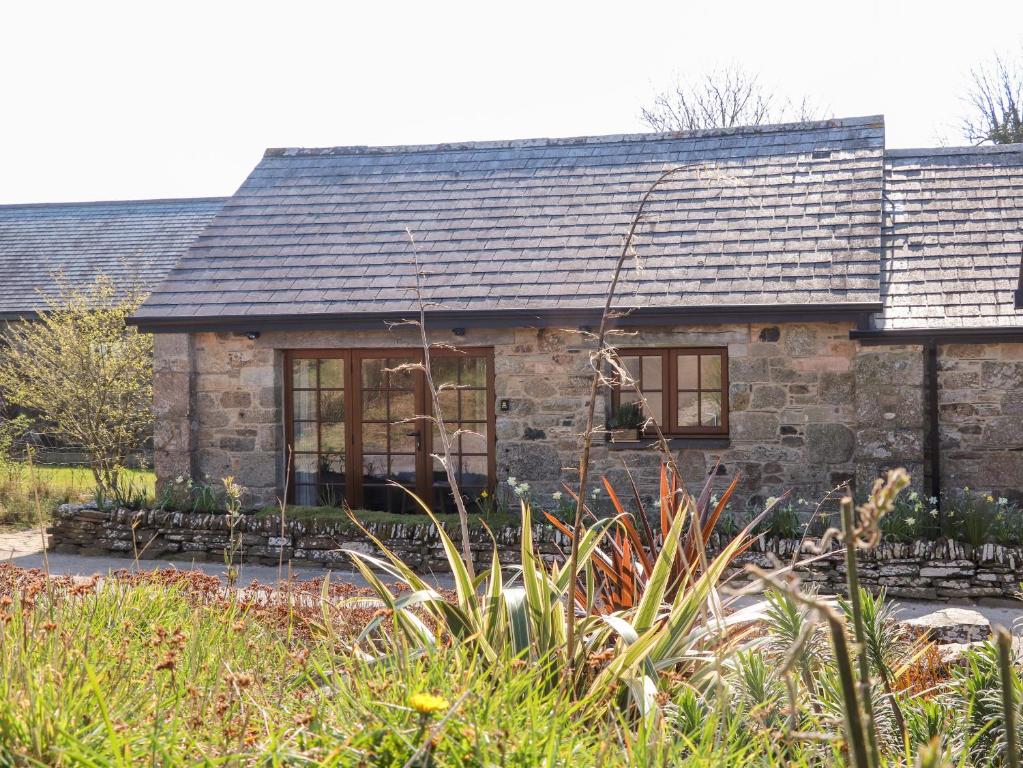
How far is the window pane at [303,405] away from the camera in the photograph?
11.5 meters

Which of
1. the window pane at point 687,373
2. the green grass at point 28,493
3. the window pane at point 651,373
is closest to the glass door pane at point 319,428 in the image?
the green grass at point 28,493

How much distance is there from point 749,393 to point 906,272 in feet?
6.98

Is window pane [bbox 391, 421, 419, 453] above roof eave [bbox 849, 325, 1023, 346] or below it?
below

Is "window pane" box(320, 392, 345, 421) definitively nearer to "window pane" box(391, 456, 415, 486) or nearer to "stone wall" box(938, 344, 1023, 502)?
"window pane" box(391, 456, 415, 486)

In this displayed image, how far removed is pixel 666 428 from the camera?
10.6 meters

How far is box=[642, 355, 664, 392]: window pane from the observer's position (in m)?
10.7

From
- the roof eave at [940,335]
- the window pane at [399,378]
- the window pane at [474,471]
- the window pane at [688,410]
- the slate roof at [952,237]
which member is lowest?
the window pane at [474,471]

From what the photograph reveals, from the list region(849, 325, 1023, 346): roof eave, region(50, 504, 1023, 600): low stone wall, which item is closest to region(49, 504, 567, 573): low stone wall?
region(50, 504, 1023, 600): low stone wall

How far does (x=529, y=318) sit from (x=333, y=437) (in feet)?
8.55

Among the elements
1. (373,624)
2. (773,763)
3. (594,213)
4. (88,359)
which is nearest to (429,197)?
(594,213)

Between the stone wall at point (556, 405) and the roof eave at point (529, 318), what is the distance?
0.22 meters

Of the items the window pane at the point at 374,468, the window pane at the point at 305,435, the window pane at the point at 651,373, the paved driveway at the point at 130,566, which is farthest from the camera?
the window pane at the point at 305,435

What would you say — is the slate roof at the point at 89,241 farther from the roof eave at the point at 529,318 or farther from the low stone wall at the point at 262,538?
the low stone wall at the point at 262,538

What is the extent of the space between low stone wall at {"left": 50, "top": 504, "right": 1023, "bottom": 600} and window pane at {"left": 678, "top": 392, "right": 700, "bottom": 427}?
1721 mm
